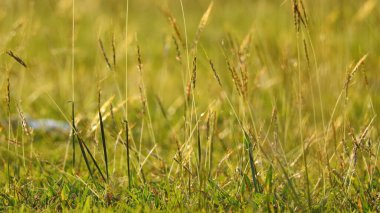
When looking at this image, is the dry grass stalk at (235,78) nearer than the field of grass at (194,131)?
Yes

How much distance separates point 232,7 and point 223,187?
589 cm

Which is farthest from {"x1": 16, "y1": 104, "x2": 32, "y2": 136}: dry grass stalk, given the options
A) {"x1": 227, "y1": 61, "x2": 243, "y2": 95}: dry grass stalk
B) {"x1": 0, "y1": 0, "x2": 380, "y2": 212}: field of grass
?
{"x1": 227, "y1": 61, "x2": 243, "y2": 95}: dry grass stalk

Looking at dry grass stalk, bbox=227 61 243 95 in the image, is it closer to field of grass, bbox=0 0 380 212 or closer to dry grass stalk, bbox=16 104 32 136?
field of grass, bbox=0 0 380 212

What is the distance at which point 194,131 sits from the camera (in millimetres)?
3512

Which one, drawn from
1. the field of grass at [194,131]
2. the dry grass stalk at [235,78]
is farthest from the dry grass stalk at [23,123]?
the dry grass stalk at [235,78]

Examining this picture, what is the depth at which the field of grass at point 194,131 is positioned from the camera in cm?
250

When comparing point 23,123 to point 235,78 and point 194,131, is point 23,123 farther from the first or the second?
point 194,131

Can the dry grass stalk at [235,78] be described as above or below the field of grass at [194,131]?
above

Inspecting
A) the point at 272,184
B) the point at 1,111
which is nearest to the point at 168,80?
the point at 1,111

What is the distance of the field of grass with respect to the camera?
8.20 feet

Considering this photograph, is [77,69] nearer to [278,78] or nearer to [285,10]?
[278,78]

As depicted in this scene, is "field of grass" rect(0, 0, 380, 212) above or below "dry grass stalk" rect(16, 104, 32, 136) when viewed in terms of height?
below

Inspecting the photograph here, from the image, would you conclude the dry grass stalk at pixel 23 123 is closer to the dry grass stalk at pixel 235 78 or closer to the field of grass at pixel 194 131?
the field of grass at pixel 194 131

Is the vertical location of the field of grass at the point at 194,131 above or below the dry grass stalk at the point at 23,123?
below
